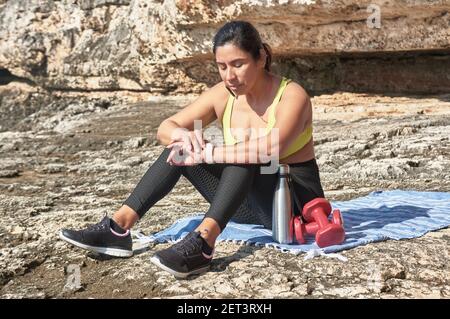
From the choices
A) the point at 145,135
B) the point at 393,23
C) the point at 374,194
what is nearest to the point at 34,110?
the point at 145,135

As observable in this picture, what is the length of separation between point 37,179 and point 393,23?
238 inches

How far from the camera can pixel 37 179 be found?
7805mm

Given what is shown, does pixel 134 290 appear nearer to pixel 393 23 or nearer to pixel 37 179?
pixel 37 179

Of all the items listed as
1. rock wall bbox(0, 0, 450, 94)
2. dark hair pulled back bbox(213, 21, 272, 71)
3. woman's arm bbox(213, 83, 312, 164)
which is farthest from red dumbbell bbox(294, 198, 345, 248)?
rock wall bbox(0, 0, 450, 94)

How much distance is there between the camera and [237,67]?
357 cm

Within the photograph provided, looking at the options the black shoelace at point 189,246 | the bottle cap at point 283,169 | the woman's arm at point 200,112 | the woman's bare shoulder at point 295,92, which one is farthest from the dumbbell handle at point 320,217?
the woman's arm at point 200,112

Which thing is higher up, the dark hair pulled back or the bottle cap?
the dark hair pulled back

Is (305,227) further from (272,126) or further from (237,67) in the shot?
(237,67)

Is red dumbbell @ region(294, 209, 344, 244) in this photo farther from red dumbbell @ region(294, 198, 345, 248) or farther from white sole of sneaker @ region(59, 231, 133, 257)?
white sole of sneaker @ region(59, 231, 133, 257)

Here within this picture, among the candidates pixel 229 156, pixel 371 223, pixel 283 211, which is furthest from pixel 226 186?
pixel 371 223

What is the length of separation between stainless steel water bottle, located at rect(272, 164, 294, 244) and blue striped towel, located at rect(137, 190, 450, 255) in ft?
0.23

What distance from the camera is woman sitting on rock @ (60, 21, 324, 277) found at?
136 inches

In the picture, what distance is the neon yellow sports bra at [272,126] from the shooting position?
3.74 meters

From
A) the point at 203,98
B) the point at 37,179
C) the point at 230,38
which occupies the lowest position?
the point at 37,179
